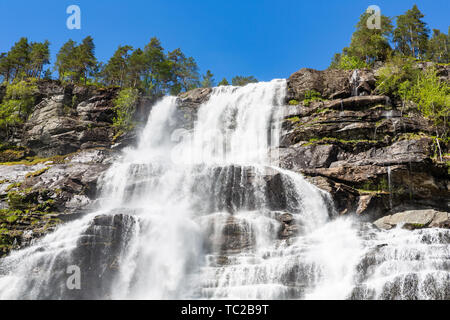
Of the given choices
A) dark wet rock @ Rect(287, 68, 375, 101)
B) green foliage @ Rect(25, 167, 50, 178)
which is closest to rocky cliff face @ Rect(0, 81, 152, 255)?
green foliage @ Rect(25, 167, 50, 178)

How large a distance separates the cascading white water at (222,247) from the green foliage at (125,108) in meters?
10.5

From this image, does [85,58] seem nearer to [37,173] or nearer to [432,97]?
[37,173]

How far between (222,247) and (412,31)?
1788 inches

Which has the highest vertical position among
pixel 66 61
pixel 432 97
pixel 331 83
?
pixel 66 61

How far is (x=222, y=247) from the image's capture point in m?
18.0

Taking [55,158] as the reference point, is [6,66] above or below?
above

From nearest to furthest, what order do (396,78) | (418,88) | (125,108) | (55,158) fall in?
1. (418,88)
2. (396,78)
3. (55,158)
4. (125,108)

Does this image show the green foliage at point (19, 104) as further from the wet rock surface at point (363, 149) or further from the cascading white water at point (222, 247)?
the wet rock surface at point (363, 149)

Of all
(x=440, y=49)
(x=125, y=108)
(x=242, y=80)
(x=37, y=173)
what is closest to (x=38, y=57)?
(x=125, y=108)

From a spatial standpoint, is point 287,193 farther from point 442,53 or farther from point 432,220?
point 442,53

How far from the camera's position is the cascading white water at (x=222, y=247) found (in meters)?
13.8

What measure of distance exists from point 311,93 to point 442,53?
3466cm

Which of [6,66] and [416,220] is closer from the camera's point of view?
A: [416,220]
